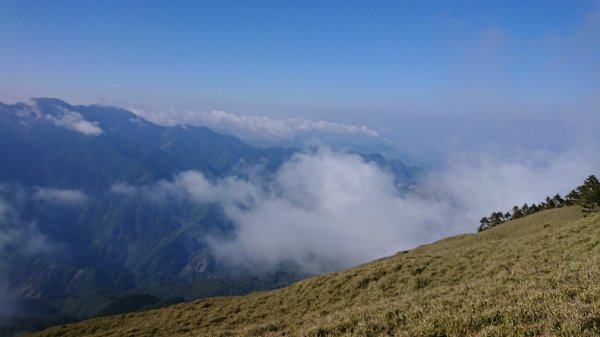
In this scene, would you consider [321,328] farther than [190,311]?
No

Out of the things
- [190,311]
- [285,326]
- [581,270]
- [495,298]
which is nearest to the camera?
[495,298]

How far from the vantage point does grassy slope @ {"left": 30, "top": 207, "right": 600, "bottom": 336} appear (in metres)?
12.3

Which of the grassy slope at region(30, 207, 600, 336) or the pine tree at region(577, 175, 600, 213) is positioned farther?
the pine tree at region(577, 175, 600, 213)

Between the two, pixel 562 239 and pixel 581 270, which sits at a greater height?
pixel 581 270

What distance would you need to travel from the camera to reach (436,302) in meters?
18.1

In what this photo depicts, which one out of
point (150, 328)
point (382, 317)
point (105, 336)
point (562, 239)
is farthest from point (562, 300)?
point (105, 336)

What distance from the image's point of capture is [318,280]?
43.2 m

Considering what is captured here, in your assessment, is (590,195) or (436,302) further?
(590,195)

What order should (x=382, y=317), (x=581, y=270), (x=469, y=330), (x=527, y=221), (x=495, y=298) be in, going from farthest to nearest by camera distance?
(x=527, y=221), (x=581, y=270), (x=382, y=317), (x=495, y=298), (x=469, y=330)

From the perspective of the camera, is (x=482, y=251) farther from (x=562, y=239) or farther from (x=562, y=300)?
(x=562, y=300)

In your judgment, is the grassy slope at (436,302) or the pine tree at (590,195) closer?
the grassy slope at (436,302)

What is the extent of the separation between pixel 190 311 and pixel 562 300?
38.9 meters

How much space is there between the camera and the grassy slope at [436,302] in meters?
12.3

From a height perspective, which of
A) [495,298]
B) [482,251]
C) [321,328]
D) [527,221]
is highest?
[495,298]
